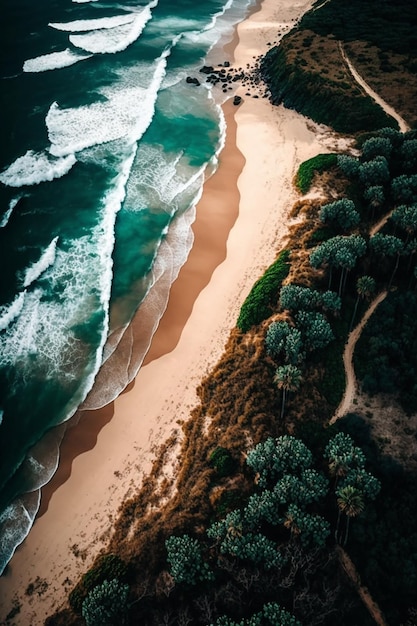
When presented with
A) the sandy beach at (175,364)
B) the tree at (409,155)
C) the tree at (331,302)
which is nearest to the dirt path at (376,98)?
the tree at (409,155)

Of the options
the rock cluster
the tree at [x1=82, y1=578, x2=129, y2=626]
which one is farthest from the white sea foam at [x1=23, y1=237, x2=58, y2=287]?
the rock cluster

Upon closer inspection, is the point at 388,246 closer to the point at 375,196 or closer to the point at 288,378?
the point at 375,196

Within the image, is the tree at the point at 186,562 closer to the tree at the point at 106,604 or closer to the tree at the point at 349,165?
the tree at the point at 106,604

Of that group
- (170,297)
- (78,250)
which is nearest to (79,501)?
(170,297)

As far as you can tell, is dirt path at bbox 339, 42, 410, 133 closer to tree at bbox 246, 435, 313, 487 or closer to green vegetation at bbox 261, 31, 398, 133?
green vegetation at bbox 261, 31, 398, 133

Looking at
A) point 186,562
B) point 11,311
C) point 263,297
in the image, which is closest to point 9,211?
point 11,311

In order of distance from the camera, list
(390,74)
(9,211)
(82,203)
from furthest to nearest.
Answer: (390,74) < (82,203) < (9,211)

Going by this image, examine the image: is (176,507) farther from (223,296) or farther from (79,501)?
(223,296)
